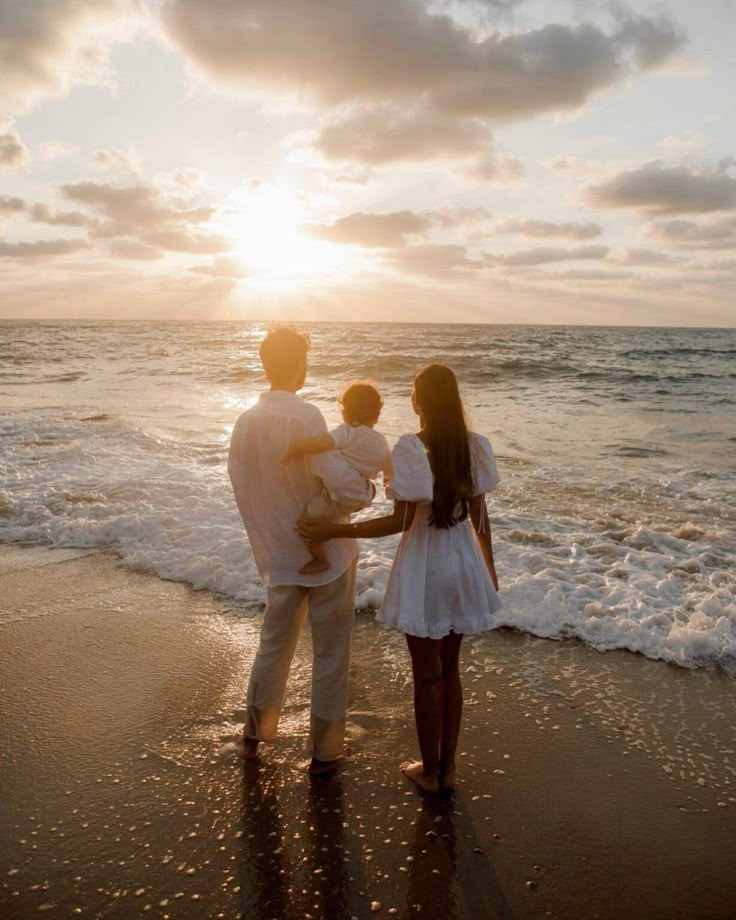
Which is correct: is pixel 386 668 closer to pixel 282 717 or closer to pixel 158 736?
pixel 282 717

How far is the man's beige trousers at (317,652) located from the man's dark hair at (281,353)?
3.04ft

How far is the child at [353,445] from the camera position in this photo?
2857 millimetres

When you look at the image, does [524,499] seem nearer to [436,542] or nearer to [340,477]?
[436,542]

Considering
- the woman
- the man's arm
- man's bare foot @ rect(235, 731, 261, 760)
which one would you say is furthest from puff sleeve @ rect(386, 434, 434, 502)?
man's bare foot @ rect(235, 731, 261, 760)

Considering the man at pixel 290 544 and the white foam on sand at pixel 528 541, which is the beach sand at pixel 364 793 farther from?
the white foam on sand at pixel 528 541

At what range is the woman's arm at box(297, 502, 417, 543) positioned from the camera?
281 cm

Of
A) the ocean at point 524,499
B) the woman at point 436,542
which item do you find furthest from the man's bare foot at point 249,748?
the ocean at point 524,499

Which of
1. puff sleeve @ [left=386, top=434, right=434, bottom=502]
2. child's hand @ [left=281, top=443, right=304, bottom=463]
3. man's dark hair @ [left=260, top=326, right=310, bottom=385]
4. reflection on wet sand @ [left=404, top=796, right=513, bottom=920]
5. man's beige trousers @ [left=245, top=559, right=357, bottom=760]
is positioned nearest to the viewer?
reflection on wet sand @ [left=404, top=796, right=513, bottom=920]

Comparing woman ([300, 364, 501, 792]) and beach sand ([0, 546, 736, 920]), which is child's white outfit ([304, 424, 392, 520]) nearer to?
woman ([300, 364, 501, 792])

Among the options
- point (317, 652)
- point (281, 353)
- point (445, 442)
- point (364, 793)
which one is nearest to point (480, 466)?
point (445, 442)

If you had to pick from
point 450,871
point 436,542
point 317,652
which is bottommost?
point 450,871

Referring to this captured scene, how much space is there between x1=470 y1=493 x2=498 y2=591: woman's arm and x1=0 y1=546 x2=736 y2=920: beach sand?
39.5 inches

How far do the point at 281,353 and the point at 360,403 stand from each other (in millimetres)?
423

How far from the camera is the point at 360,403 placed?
2.87m
